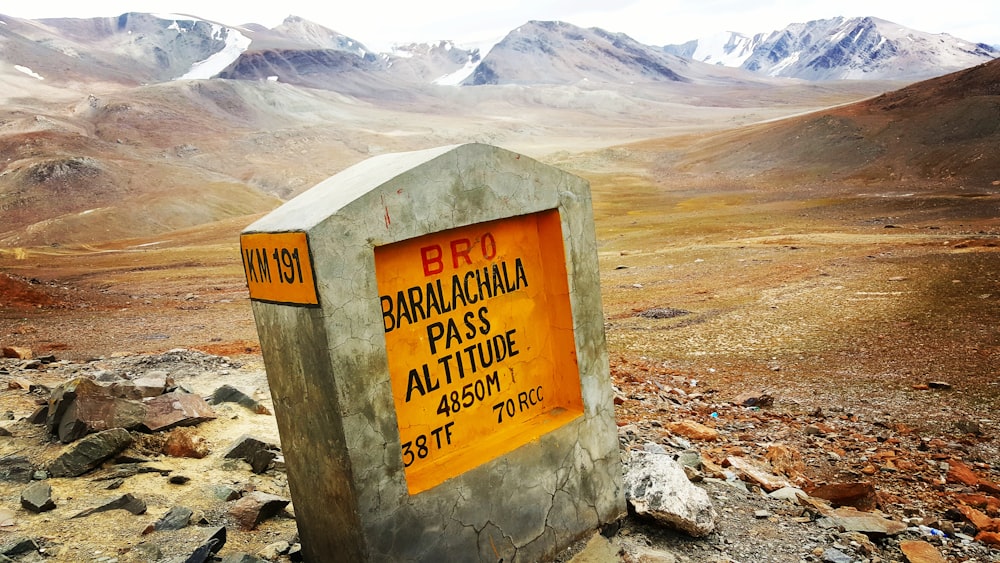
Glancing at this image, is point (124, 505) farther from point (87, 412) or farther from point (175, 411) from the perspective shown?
point (175, 411)

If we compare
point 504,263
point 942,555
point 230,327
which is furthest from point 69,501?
point 230,327

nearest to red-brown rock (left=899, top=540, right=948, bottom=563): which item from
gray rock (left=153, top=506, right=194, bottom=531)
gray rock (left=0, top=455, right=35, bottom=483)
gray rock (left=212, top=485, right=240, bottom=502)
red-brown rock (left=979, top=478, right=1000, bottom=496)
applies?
red-brown rock (left=979, top=478, right=1000, bottom=496)

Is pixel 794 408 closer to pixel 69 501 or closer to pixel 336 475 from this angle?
pixel 336 475

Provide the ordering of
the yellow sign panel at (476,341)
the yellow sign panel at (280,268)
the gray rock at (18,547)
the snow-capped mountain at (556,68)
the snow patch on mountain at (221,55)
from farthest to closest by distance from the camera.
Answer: the snow-capped mountain at (556,68), the snow patch on mountain at (221,55), the yellow sign panel at (476,341), the gray rock at (18,547), the yellow sign panel at (280,268)

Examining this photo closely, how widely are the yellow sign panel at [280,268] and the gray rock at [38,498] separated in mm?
2128

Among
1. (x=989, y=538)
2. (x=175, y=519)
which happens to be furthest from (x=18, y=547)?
(x=989, y=538)

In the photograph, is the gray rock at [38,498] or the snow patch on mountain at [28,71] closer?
the gray rock at [38,498]

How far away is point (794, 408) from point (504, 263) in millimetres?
5360

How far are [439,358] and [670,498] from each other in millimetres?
1883

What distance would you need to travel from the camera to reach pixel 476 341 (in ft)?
15.0

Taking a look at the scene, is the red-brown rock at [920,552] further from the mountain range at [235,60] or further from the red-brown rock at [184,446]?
the mountain range at [235,60]

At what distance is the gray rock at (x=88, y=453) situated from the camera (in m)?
5.37

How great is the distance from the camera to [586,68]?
19000 centimetres

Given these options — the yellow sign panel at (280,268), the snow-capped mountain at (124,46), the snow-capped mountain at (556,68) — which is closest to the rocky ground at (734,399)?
the yellow sign panel at (280,268)
